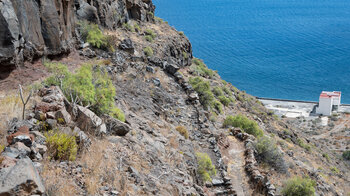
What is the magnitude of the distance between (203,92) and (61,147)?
1375 centimetres

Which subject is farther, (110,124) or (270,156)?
(270,156)

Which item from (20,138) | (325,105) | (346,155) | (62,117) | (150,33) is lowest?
(20,138)

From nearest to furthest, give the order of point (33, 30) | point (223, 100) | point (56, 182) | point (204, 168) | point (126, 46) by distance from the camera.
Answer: point (56, 182) < point (204, 168) < point (33, 30) < point (126, 46) < point (223, 100)

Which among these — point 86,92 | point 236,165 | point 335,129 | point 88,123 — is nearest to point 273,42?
point 335,129

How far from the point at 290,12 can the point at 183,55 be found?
403 ft

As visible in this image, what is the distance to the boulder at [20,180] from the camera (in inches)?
166

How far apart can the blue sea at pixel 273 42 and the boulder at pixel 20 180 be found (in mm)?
69122

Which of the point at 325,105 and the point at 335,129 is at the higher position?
the point at 325,105

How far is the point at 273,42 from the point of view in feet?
338

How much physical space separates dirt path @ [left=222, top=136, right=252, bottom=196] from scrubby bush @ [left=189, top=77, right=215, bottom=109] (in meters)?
3.19

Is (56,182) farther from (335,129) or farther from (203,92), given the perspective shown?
(335,129)

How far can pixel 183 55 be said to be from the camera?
2628 centimetres

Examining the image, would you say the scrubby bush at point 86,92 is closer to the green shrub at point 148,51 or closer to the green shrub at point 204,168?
the green shrub at point 204,168

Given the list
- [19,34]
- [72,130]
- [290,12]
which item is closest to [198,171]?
[72,130]
